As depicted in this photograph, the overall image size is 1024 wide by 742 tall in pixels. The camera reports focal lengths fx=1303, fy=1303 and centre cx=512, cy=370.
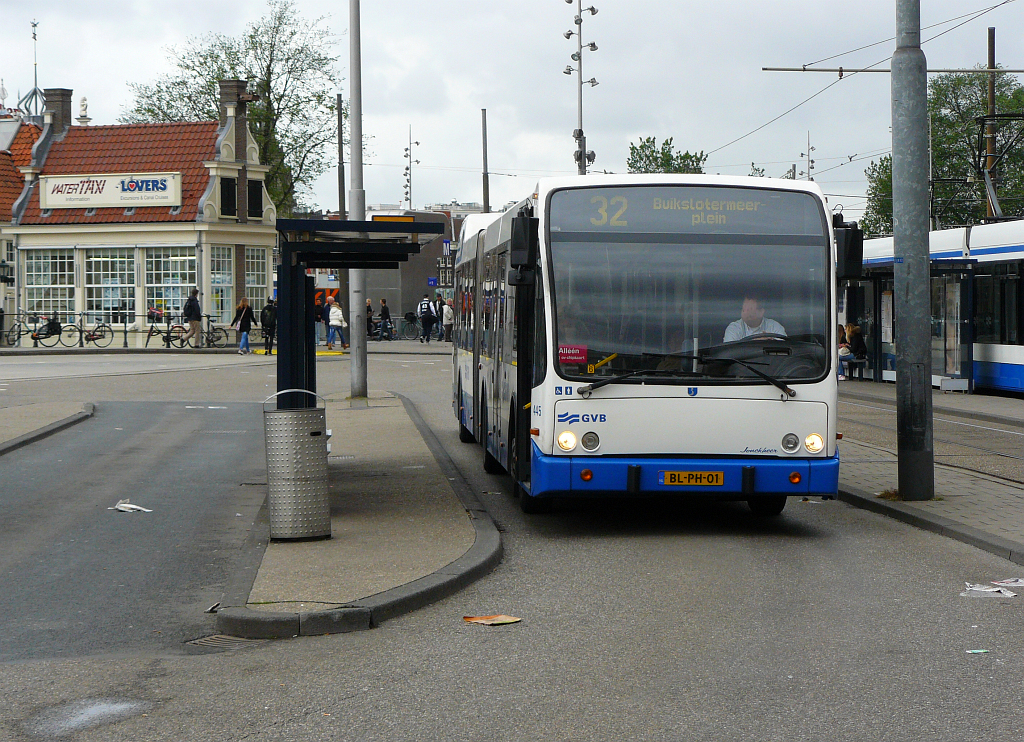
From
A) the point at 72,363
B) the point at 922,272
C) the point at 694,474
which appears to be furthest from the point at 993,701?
the point at 72,363

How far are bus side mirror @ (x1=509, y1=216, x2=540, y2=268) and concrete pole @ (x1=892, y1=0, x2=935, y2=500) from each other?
347 centimetres

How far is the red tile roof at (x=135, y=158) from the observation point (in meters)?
46.1

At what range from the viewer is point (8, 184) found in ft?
168

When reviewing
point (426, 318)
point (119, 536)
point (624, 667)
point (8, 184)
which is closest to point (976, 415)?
point (119, 536)

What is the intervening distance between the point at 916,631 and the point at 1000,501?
15.4 feet

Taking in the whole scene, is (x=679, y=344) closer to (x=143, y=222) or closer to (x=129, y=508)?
(x=129, y=508)

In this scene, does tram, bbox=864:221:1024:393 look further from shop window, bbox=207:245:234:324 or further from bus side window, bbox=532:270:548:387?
shop window, bbox=207:245:234:324

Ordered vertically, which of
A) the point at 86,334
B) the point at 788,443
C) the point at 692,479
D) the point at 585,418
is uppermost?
the point at 86,334

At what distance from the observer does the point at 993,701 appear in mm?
5270

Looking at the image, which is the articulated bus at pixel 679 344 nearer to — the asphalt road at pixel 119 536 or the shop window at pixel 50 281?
the asphalt road at pixel 119 536

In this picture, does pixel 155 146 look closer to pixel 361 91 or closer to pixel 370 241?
pixel 361 91

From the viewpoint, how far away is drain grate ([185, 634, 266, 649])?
6.33 metres

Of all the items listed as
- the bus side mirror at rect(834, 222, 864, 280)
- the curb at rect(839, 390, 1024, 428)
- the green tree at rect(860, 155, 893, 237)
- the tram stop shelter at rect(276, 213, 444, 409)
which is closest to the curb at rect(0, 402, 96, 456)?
the tram stop shelter at rect(276, 213, 444, 409)

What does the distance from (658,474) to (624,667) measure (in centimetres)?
353
